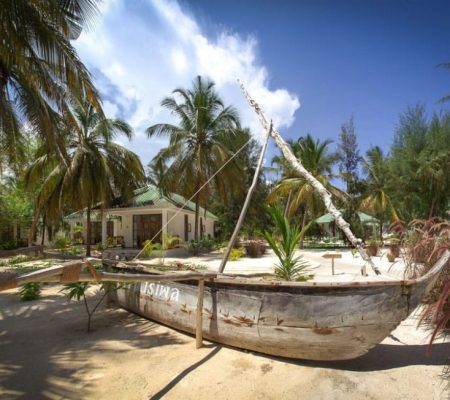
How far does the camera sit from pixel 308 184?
19.4 m

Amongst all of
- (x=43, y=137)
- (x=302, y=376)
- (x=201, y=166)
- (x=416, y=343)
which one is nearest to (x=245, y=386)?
(x=302, y=376)

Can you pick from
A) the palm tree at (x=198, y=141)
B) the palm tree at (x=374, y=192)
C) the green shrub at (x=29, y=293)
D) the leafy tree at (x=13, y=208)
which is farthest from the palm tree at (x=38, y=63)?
the palm tree at (x=374, y=192)

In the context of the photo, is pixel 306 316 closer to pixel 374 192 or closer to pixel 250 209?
pixel 374 192

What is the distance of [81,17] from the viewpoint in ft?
21.1

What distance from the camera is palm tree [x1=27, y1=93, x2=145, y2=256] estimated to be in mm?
14945

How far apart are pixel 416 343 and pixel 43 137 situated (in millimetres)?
8725

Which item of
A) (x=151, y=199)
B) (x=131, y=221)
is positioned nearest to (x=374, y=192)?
(x=151, y=199)

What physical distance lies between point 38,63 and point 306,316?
7831 mm

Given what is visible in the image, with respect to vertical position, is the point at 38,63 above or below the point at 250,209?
above

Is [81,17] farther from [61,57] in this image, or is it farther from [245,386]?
[245,386]

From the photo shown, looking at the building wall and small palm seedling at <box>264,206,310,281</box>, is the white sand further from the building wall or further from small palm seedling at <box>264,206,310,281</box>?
the building wall

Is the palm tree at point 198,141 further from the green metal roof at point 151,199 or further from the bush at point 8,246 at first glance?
the bush at point 8,246

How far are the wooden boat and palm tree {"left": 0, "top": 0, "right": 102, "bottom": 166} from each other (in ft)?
19.2

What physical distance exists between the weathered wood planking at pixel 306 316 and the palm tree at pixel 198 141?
1351 centimetres
